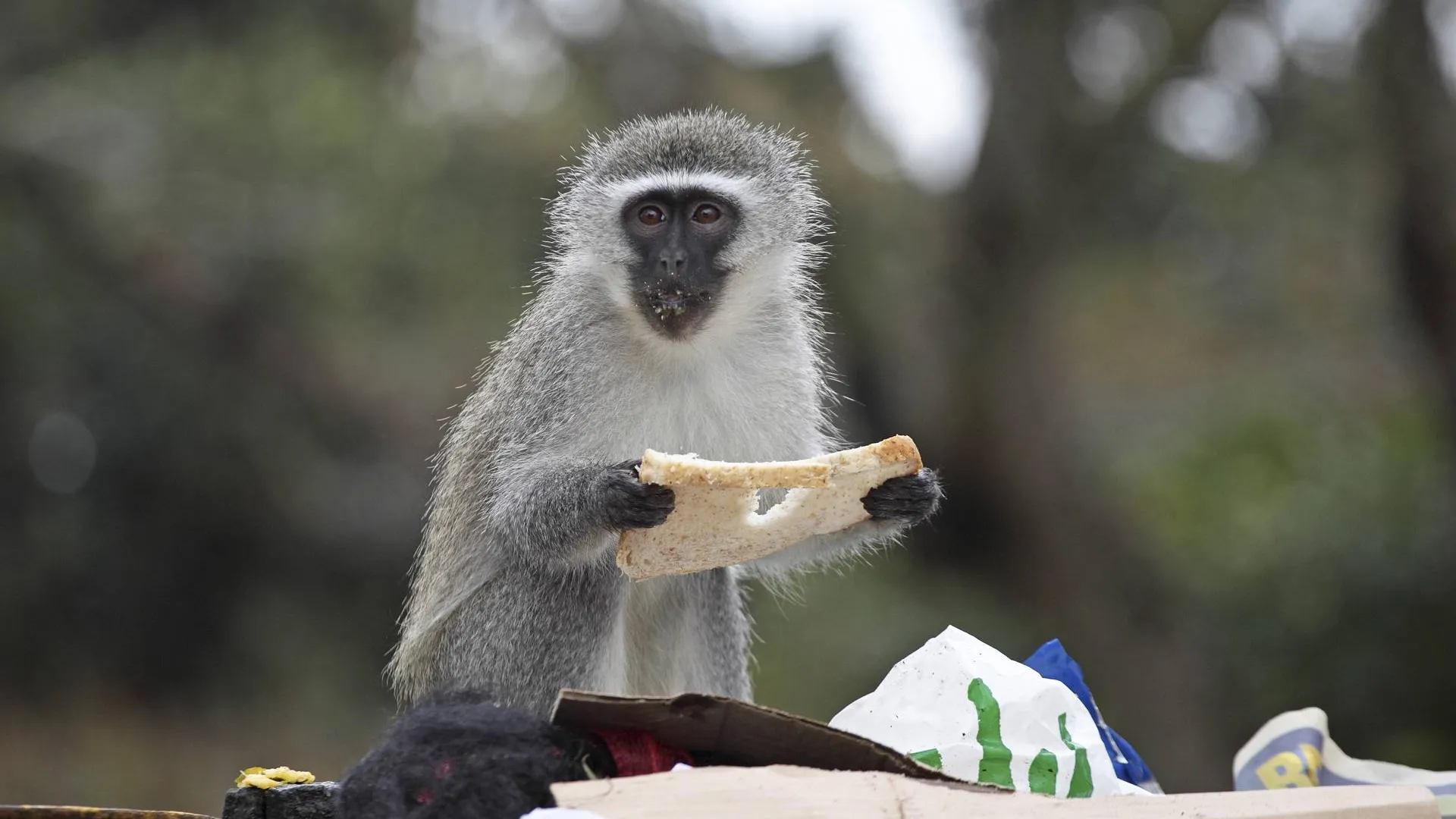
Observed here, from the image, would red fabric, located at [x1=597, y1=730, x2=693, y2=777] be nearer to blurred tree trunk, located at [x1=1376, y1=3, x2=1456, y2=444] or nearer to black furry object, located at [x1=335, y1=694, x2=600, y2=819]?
black furry object, located at [x1=335, y1=694, x2=600, y2=819]

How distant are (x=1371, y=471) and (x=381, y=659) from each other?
750cm

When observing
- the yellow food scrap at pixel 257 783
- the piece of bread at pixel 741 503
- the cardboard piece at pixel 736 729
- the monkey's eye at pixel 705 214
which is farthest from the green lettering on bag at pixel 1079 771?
the monkey's eye at pixel 705 214

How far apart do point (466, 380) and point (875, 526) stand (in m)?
6.93

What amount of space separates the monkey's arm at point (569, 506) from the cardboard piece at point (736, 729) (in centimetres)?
100

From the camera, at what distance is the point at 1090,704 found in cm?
305

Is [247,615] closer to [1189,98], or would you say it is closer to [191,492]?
[191,492]

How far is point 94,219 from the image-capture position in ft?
33.2

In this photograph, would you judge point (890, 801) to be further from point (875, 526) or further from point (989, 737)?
point (875, 526)

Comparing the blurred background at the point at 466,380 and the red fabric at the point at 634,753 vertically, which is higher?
the blurred background at the point at 466,380

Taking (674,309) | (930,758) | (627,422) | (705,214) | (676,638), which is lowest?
(930,758)

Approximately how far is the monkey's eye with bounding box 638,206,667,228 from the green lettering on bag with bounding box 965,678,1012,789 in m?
1.87

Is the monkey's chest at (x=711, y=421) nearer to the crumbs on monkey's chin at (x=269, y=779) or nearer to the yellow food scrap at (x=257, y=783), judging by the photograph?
the crumbs on monkey's chin at (x=269, y=779)

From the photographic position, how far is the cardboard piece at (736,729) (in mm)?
2338

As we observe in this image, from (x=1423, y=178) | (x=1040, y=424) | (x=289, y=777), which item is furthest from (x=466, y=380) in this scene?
(x=289, y=777)
